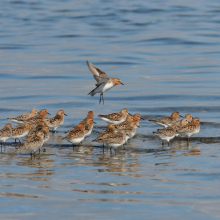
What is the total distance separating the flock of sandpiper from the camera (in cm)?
1400

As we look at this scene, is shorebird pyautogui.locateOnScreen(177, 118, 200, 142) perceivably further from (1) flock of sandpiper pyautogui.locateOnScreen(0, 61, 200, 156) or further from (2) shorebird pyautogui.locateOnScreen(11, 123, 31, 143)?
(2) shorebird pyautogui.locateOnScreen(11, 123, 31, 143)

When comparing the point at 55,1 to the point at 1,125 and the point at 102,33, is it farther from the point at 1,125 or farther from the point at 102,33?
the point at 1,125

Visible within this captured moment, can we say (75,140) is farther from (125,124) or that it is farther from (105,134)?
(125,124)

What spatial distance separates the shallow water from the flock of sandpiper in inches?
12.9

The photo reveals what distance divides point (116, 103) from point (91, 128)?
643cm

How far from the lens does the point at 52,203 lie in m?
9.54

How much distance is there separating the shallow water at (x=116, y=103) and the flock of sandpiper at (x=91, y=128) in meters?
0.33

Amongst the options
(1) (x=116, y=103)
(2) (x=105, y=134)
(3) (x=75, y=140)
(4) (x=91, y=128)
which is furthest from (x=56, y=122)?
(1) (x=116, y=103)

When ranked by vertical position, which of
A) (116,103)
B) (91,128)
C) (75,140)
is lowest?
(75,140)

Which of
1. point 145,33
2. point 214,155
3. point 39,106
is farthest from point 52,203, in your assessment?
point 145,33

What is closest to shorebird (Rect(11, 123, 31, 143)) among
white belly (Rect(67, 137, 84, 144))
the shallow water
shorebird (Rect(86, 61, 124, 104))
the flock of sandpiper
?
the flock of sandpiper

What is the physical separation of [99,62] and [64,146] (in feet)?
57.4

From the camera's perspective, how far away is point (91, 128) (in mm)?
16094

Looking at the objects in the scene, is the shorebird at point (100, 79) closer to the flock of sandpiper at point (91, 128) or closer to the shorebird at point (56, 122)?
the flock of sandpiper at point (91, 128)
